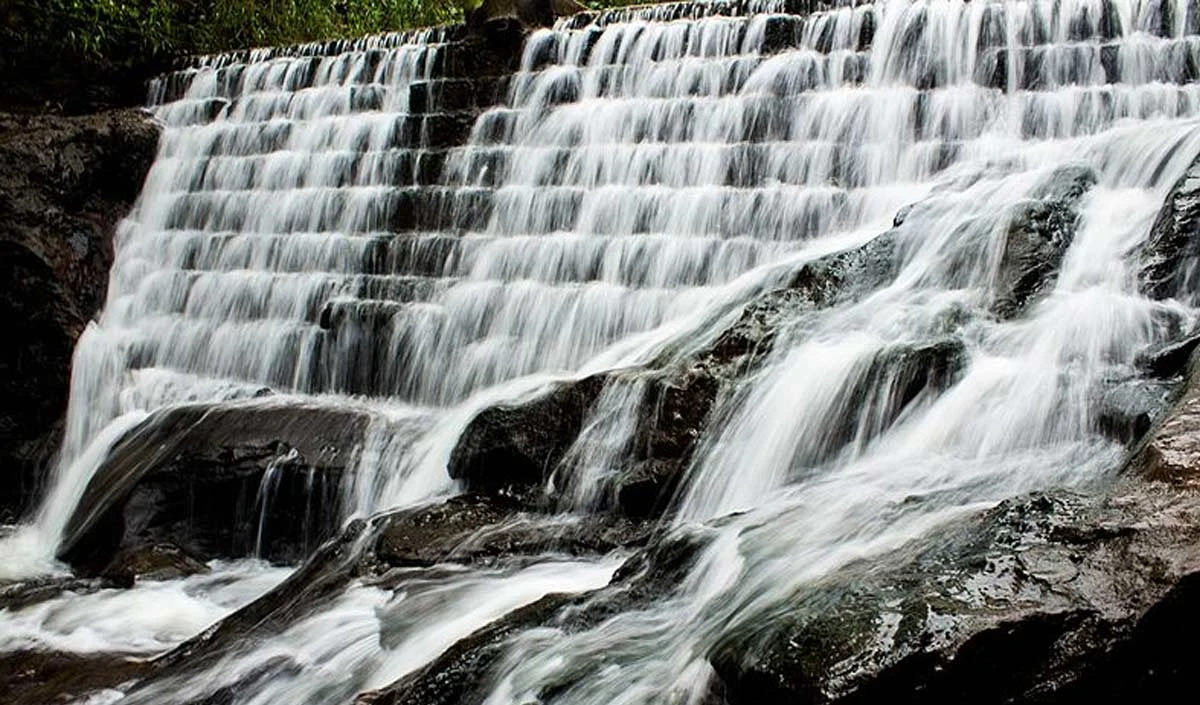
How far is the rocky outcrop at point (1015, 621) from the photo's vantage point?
107 inches

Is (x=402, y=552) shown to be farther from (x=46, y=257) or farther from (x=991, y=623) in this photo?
(x=46, y=257)

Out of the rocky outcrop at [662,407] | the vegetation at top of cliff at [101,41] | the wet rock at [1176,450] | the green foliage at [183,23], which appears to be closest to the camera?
the wet rock at [1176,450]

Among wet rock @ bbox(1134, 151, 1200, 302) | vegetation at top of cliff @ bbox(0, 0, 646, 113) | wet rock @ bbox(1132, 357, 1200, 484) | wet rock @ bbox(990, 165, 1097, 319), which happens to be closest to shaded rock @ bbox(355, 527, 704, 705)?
wet rock @ bbox(1132, 357, 1200, 484)

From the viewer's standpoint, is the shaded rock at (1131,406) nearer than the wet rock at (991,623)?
No

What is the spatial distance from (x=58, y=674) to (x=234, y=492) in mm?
1975

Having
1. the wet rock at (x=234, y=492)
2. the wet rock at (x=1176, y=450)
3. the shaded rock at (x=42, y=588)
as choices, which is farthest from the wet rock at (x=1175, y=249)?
the shaded rock at (x=42, y=588)

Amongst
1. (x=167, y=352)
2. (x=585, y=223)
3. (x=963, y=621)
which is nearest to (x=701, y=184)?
(x=585, y=223)

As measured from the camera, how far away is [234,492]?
7340 mm

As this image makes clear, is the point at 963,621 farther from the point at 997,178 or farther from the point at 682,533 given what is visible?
the point at 997,178

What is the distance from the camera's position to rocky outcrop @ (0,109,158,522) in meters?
9.99

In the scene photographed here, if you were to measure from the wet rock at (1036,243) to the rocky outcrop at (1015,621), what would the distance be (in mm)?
2619

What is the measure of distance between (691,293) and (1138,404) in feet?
12.5

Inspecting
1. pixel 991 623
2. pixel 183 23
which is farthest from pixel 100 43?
pixel 991 623

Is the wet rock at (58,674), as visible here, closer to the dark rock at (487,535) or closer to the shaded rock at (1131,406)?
the dark rock at (487,535)
